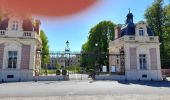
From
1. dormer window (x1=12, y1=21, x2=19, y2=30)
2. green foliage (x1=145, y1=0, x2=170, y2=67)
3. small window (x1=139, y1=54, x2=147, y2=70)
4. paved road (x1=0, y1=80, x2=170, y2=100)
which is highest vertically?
green foliage (x1=145, y1=0, x2=170, y2=67)

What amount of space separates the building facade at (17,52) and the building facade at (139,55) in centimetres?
1002

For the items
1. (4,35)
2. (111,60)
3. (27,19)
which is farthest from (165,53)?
(4,35)

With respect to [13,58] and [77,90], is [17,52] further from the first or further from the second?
[77,90]

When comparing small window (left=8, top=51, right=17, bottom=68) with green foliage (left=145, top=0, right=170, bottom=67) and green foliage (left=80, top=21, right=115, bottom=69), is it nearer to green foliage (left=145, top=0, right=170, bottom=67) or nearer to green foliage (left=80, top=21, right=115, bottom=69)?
green foliage (left=80, top=21, right=115, bottom=69)

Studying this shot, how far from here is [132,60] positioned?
2597cm

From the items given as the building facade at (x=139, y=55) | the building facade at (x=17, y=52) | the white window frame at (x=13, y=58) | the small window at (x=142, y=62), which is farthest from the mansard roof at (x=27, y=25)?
the small window at (x=142, y=62)

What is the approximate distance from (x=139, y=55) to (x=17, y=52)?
544 inches

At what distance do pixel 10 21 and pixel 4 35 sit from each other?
71.2 inches

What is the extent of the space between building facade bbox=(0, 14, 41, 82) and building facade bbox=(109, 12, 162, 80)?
10.0 m

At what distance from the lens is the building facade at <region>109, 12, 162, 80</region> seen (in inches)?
1017

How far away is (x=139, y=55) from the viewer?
26.5 metres

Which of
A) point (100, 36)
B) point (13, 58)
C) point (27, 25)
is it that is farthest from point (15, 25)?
point (100, 36)

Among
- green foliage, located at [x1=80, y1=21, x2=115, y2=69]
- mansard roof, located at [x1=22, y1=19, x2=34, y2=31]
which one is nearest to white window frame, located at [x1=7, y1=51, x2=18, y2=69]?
mansard roof, located at [x1=22, y1=19, x2=34, y2=31]

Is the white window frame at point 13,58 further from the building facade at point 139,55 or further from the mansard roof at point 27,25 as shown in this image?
the building facade at point 139,55
